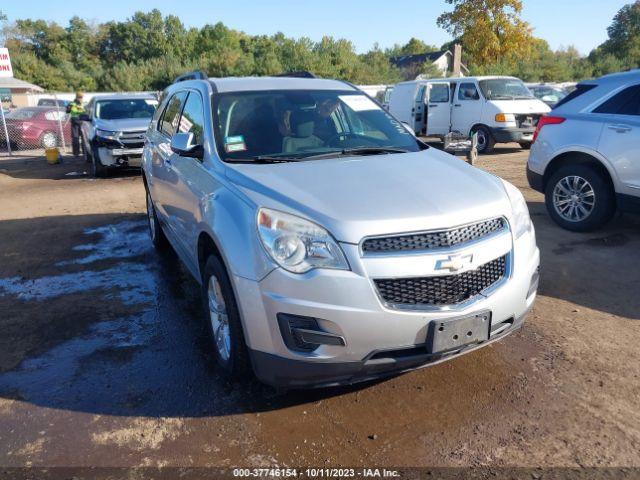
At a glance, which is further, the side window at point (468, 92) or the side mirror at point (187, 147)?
the side window at point (468, 92)

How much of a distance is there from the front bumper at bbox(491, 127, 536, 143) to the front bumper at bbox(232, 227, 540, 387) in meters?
11.3

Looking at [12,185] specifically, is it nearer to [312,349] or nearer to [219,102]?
[219,102]

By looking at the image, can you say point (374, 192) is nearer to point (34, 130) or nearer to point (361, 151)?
point (361, 151)

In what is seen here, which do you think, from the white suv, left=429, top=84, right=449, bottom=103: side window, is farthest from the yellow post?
the white suv

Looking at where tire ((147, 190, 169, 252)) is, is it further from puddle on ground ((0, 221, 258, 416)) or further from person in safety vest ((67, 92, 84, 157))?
person in safety vest ((67, 92, 84, 157))

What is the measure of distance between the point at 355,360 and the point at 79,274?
3941 mm

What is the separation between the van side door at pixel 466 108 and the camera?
13578mm

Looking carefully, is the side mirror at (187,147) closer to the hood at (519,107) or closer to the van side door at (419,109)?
the hood at (519,107)

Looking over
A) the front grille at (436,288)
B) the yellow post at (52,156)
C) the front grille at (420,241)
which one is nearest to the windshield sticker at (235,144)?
the front grille at (420,241)

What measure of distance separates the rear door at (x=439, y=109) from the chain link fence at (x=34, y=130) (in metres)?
12.5

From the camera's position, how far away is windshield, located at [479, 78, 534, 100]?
13.5m

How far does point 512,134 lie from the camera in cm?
1311

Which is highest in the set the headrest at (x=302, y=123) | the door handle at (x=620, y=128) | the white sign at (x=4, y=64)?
the white sign at (x=4, y=64)

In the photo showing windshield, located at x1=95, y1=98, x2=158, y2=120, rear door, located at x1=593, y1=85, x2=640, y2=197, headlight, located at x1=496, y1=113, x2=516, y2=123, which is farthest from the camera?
headlight, located at x1=496, y1=113, x2=516, y2=123
